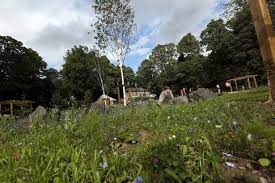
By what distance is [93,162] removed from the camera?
8.48ft

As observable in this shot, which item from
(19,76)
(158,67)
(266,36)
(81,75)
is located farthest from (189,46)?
(266,36)

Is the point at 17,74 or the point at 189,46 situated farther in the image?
the point at 189,46

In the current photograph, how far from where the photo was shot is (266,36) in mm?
7332

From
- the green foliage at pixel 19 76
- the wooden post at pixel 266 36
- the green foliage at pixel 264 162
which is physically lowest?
the green foliage at pixel 264 162

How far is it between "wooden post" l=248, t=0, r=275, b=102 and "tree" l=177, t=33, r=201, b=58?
8080 cm

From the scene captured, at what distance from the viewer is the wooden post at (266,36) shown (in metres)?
7.29

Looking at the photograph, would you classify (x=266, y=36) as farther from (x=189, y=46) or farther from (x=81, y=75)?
(x=189, y=46)

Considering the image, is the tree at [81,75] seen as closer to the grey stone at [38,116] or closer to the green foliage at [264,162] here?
the grey stone at [38,116]

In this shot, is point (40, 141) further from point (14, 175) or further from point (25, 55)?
point (25, 55)

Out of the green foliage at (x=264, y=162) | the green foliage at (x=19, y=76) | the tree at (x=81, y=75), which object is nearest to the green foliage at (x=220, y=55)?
the tree at (x=81, y=75)

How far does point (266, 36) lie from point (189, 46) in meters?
83.2

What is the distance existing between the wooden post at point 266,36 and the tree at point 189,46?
80802 mm

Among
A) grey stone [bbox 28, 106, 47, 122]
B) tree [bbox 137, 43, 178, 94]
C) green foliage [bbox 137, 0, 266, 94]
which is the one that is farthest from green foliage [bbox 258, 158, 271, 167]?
tree [bbox 137, 43, 178, 94]

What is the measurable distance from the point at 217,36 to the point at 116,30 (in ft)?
119
